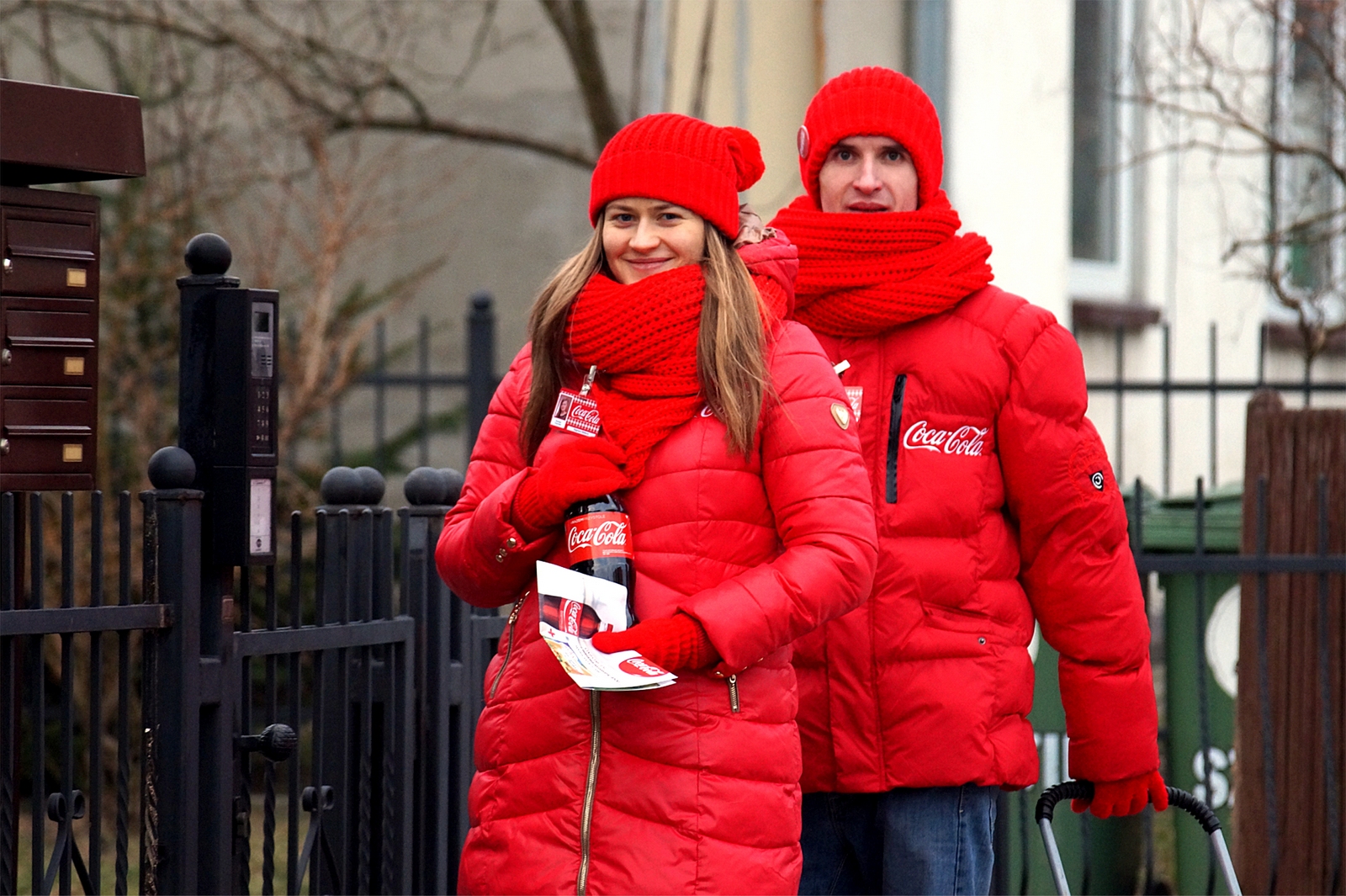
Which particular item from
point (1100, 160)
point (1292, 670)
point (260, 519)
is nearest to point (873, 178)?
point (260, 519)

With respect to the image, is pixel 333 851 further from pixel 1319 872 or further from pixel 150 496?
pixel 1319 872

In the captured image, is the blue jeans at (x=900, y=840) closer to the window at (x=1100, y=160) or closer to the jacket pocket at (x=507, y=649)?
the jacket pocket at (x=507, y=649)

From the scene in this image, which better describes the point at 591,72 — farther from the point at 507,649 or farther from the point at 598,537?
the point at 598,537

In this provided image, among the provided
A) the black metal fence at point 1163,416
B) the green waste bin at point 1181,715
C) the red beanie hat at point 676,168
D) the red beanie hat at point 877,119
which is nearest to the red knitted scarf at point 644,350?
the red beanie hat at point 676,168

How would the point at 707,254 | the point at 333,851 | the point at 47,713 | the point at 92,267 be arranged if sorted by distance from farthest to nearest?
1. the point at 47,713
2. the point at 333,851
3. the point at 92,267
4. the point at 707,254

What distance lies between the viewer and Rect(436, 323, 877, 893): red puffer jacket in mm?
2389

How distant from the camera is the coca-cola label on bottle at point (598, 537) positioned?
2.40 meters

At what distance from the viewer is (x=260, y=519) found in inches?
122

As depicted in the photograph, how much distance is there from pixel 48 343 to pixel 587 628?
4.39ft

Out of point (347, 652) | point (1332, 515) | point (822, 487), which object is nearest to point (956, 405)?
point (822, 487)

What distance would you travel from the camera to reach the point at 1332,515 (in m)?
4.65

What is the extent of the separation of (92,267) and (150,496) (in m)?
0.49

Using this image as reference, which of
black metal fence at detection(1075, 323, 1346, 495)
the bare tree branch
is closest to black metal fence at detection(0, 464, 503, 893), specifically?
black metal fence at detection(1075, 323, 1346, 495)

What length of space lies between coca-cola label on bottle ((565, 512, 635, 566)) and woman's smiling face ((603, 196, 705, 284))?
429mm
